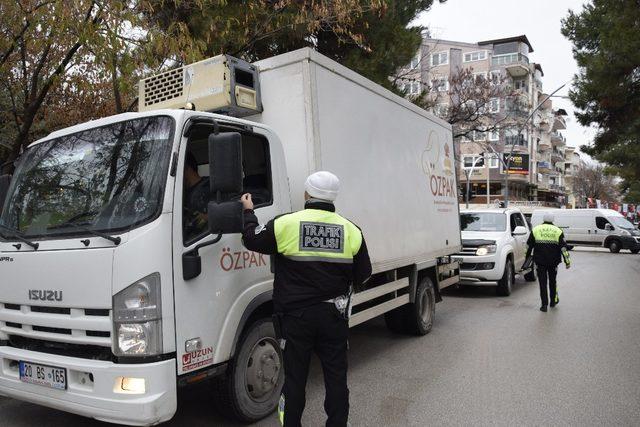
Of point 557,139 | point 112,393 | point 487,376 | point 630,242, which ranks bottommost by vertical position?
point 630,242

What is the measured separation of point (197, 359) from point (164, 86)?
2612 millimetres

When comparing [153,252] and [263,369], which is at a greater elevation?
[153,252]

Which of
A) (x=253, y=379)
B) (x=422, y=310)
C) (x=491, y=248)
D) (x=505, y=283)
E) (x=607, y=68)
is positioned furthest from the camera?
(x=607, y=68)

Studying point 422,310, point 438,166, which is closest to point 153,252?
point 422,310

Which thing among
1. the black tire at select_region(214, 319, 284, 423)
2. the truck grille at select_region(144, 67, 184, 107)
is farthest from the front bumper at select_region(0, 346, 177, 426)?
the truck grille at select_region(144, 67, 184, 107)

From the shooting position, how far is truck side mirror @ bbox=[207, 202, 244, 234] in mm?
3137

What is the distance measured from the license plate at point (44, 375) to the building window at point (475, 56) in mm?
59225

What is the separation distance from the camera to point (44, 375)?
3223 millimetres

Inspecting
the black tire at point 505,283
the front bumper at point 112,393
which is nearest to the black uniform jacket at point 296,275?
the front bumper at point 112,393

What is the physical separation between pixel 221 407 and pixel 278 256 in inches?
50.3

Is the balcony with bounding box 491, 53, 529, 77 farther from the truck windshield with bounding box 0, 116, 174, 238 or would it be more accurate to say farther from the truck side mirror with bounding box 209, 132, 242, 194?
the truck side mirror with bounding box 209, 132, 242, 194

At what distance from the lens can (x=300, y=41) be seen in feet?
32.1

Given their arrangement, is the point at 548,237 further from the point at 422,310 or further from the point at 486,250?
the point at 422,310

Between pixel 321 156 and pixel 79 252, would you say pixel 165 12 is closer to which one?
pixel 321 156
